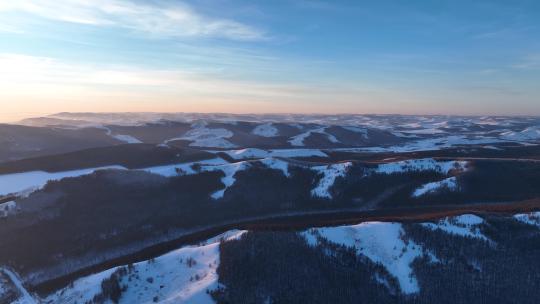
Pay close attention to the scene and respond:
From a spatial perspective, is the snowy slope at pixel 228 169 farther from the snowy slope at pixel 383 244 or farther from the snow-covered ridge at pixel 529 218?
the snow-covered ridge at pixel 529 218

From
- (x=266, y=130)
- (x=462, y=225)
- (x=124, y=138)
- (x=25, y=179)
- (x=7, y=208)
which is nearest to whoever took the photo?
(x=462, y=225)

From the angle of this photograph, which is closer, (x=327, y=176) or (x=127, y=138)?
(x=327, y=176)

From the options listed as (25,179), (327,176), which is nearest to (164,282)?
(327,176)

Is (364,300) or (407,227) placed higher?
(407,227)

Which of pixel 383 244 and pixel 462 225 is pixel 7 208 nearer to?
pixel 383 244

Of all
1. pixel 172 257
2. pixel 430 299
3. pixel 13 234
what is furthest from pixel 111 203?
pixel 430 299

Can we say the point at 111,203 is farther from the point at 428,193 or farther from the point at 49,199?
the point at 428,193

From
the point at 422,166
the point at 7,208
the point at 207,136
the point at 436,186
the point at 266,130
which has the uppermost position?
the point at 422,166

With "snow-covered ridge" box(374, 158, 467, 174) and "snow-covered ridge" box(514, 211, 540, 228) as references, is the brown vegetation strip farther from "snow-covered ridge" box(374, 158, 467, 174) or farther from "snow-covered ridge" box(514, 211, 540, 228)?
"snow-covered ridge" box(374, 158, 467, 174)

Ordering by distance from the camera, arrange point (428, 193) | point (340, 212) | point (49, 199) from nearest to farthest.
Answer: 1. point (49, 199)
2. point (340, 212)
3. point (428, 193)
